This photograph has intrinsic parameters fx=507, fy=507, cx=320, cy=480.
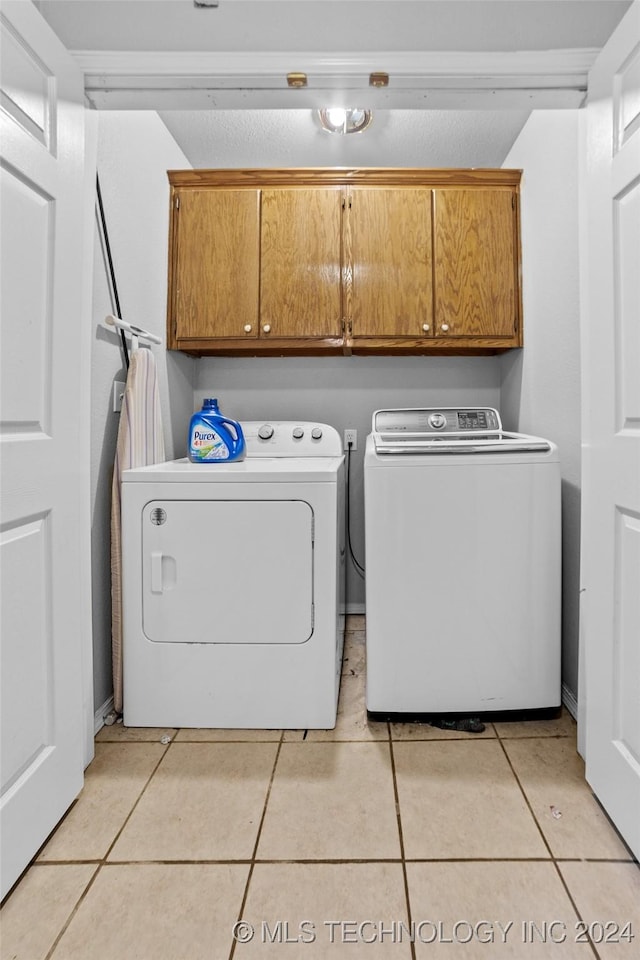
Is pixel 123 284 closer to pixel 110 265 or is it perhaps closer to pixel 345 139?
pixel 110 265

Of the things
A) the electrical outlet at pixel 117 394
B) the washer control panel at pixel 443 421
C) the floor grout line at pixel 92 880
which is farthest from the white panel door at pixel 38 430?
the washer control panel at pixel 443 421

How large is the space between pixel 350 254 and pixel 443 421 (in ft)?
2.93

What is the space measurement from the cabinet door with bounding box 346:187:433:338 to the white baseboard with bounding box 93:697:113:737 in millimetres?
1845

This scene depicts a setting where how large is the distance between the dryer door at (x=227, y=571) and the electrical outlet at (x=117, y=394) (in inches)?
16.4

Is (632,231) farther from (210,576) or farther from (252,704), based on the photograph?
(252,704)

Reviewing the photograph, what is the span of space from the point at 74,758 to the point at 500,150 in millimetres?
2941

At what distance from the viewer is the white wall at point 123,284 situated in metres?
1.70

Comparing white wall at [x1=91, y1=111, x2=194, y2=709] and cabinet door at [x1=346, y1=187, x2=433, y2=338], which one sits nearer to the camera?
white wall at [x1=91, y1=111, x2=194, y2=709]

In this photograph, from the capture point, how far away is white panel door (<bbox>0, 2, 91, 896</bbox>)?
41.1 inches

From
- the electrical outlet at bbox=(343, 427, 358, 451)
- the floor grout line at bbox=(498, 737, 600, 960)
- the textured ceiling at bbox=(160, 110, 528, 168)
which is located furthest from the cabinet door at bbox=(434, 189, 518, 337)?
the floor grout line at bbox=(498, 737, 600, 960)

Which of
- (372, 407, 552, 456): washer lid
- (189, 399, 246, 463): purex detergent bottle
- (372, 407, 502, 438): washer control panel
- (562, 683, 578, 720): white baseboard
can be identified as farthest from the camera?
(372, 407, 502, 438): washer control panel

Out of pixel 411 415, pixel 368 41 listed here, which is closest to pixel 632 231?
pixel 368 41

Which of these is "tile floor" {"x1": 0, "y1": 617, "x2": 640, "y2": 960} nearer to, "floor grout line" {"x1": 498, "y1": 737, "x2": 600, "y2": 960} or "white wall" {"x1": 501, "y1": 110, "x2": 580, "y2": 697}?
"floor grout line" {"x1": 498, "y1": 737, "x2": 600, "y2": 960}

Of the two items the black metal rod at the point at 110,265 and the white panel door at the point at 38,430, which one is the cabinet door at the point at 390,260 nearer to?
the black metal rod at the point at 110,265
